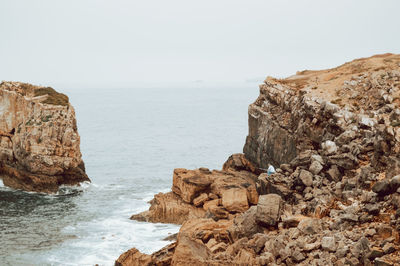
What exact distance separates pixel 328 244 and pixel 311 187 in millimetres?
8941

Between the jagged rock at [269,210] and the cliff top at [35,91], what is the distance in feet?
149

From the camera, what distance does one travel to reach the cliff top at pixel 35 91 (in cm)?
6273

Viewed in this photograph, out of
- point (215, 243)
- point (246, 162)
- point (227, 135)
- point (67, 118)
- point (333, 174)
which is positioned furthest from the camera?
point (227, 135)

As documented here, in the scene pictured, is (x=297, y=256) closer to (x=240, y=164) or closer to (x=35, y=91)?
(x=240, y=164)

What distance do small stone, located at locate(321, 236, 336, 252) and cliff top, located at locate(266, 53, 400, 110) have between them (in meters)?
17.7

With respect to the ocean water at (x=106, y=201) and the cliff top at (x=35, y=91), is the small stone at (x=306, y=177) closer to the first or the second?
the ocean water at (x=106, y=201)

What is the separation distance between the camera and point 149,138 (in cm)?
12481

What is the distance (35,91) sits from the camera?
64938mm

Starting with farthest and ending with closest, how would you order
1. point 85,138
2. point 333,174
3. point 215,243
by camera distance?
1. point 85,138
2. point 333,174
3. point 215,243

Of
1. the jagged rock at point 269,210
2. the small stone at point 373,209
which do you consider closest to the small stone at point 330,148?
the jagged rock at point 269,210

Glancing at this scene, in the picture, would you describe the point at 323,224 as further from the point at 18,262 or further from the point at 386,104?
the point at 18,262

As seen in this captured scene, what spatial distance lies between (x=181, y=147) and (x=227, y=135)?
22.8m

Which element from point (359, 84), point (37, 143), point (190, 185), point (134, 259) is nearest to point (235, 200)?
point (190, 185)

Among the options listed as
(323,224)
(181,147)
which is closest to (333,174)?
(323,224)
